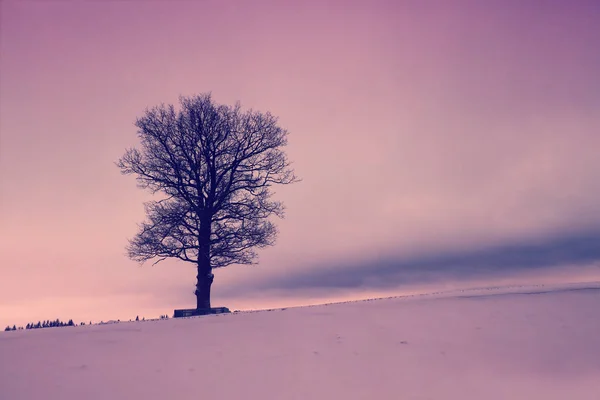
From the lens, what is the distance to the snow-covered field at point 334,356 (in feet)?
28.2

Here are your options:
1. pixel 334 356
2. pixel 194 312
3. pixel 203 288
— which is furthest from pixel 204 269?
pixel 334 356

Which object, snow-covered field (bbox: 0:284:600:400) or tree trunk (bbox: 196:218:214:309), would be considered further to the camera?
tree trunk (bbox: 196:218:214:309)

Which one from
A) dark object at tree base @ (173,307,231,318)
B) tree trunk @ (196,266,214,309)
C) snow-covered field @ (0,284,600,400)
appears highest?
tree trunk @ (196,266,214,309)

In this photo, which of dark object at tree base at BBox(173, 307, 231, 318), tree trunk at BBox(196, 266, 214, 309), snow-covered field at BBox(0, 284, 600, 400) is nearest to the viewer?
snow-covered field at BBox(0, 284, 600, 400)

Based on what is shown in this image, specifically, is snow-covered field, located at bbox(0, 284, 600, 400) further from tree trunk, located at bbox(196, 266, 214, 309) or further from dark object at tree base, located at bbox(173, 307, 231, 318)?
tree trunk, located at bbox(196, 266, 214, 309)

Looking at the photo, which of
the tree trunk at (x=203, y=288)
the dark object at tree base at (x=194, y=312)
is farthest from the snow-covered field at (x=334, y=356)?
the tree trunk at (x=203, y=288)

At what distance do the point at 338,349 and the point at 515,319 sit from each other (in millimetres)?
5135

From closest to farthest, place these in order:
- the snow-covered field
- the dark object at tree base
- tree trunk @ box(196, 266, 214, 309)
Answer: the snow-covered field
the dark object at tree base
tree trunk @ box(196, 266, 214, 309)

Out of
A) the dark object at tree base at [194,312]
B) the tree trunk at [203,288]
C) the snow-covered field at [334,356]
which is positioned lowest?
the snow-covered field at [334,356]

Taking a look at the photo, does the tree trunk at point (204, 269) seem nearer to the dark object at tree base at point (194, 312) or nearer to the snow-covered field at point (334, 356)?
the dark object at tree base at point (194, 312)

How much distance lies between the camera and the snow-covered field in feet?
28.2

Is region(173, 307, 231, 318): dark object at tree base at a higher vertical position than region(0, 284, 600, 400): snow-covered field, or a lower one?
higher

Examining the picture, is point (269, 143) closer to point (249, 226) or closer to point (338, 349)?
point (249, 226)

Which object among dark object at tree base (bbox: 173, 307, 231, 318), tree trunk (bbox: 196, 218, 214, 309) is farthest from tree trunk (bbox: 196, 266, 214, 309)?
dark object at tree base (bbox: 173, 307, 231, 318)
